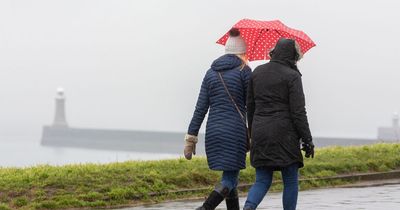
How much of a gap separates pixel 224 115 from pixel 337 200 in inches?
135

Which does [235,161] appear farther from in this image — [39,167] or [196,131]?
[39,167]

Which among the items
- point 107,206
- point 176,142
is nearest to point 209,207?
point 107,206

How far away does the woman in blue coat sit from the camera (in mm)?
9258

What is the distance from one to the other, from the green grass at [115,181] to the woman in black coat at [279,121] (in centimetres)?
370

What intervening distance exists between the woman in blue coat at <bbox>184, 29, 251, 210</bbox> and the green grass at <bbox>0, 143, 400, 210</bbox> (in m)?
3.07

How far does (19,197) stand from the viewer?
11.9 m

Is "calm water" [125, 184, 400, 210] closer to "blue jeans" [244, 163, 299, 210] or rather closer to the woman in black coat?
"blue jeans" [244, 163, 299, 210]

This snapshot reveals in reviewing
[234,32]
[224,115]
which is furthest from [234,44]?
[224,115]

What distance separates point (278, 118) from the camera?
870cm

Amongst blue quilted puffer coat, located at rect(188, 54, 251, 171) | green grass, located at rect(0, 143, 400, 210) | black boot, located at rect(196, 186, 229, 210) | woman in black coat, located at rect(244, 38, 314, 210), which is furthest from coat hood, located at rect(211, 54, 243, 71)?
green grass, located at rect(0, 143, 400, 210)

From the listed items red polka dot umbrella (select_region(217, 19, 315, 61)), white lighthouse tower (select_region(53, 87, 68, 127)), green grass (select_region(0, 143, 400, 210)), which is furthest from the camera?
white lighthouse tower (select_region(53, 87, 68, 127))

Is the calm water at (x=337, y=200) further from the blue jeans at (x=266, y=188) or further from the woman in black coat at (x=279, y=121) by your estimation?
the woman in black coat at (x=279, y=121)

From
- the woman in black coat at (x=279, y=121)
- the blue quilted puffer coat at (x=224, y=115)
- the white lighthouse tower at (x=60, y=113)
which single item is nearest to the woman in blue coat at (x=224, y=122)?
the blue quilted puffer coat at (x=224, y=115)

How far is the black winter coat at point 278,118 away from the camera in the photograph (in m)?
8.65
